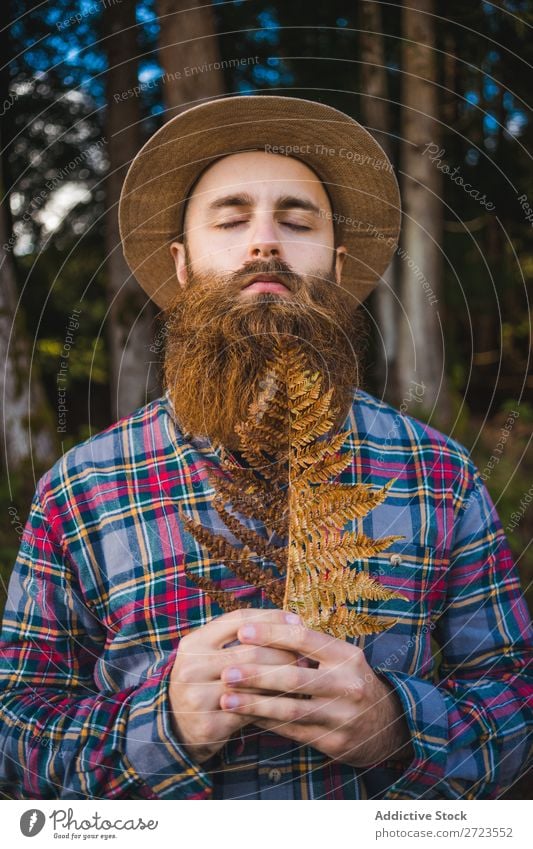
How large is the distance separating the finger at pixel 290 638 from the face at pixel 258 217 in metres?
0.71

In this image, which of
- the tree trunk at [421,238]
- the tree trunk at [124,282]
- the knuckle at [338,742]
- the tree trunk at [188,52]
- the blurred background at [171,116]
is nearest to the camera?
the knuckle at [338,742]

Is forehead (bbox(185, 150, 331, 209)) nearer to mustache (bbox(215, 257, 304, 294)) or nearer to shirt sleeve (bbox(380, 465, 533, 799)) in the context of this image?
mustache (bbox(215, 257, 304, 294))

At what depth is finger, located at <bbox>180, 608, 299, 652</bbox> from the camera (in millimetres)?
1175

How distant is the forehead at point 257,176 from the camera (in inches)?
60.7

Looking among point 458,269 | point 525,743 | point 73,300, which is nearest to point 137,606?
point 525,743

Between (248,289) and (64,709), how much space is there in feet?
3.11

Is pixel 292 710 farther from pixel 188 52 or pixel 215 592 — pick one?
pixel 188 52

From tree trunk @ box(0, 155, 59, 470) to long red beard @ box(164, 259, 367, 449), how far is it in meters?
0.97

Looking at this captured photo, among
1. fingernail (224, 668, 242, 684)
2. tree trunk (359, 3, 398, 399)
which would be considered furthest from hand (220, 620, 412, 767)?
tree trunk (359, 3, 398, 399)

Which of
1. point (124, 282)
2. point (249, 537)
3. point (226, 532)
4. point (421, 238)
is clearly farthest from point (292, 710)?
point (421, 238)

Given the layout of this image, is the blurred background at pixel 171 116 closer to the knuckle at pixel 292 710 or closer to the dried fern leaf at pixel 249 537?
the dried fern leaf at pixel 249 537

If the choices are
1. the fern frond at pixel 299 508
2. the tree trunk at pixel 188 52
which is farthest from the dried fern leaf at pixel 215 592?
the tree trunk at pixel 188 52
